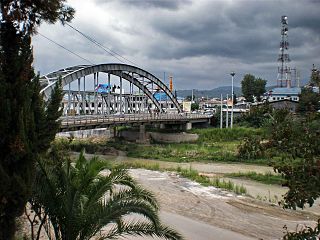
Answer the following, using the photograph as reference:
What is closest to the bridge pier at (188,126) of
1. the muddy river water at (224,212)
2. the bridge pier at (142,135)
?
the bridge pier at (142,135)

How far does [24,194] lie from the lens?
8.07m

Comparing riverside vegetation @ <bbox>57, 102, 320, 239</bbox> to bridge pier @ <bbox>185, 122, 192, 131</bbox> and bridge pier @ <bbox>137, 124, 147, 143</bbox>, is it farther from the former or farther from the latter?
bridge pier @ <bbox>185, 122, 192, 131</bbox>

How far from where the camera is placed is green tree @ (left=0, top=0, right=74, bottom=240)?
7.83 metres

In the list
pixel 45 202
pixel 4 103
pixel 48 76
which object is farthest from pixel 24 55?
pixel 48 76

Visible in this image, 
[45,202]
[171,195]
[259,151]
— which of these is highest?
[259,151]

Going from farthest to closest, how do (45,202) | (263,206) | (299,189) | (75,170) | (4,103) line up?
1. (263,206)
2. (75,170)
3. (45,202)
4. (4,103)
5. (299,189)

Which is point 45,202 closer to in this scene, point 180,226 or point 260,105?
point 260,105

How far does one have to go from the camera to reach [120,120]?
2403 inches

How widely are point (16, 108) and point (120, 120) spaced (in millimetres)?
53170

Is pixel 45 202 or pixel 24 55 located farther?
pixel 45 202

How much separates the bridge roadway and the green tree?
26.9 meters

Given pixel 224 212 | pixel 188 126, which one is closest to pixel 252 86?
pixel 188 126

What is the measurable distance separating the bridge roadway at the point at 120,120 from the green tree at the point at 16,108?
26903 mm

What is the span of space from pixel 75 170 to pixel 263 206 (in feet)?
61.0
